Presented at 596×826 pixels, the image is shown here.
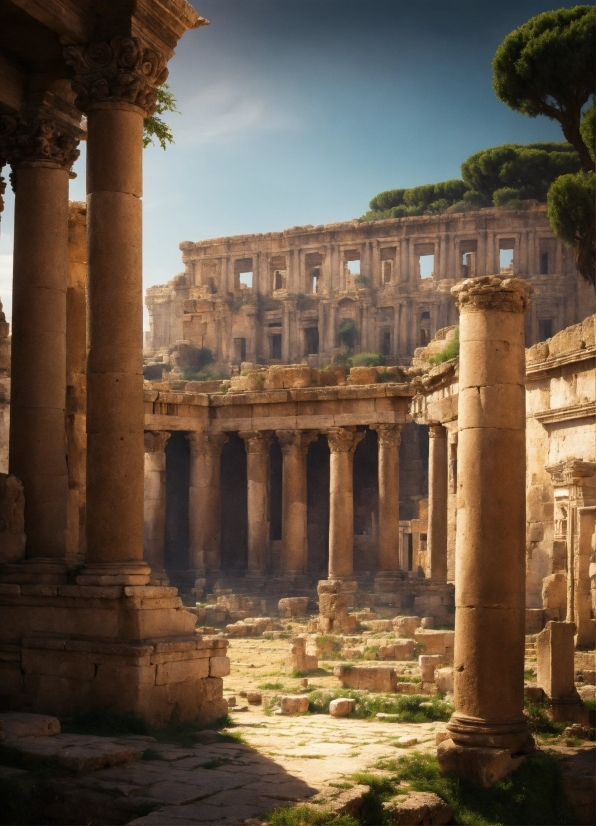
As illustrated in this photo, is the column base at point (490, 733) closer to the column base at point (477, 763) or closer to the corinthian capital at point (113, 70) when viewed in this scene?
the column base at point (477, 763)

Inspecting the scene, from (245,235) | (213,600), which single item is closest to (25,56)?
(213,600)

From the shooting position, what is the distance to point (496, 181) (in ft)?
273

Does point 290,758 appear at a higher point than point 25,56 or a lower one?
lower

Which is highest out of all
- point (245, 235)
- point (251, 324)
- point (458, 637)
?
point (245, 235)

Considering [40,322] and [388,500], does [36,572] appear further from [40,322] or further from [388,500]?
[388,500]

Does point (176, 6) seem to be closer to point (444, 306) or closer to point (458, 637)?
point (458, 637)

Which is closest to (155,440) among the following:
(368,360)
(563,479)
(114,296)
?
(563,479)

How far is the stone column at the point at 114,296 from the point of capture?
13727 mm

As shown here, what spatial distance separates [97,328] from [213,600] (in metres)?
21.5

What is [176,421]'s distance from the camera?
37.4m

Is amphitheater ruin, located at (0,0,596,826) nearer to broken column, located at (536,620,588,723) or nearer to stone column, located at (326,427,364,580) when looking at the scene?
broken column, located at (536,620,588,723)

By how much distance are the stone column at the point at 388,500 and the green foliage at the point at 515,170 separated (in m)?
46.4

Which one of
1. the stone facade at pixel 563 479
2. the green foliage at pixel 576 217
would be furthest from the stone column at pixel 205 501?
the green foliage at pixel 576 217

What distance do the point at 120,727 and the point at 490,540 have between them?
4167 millimetres
